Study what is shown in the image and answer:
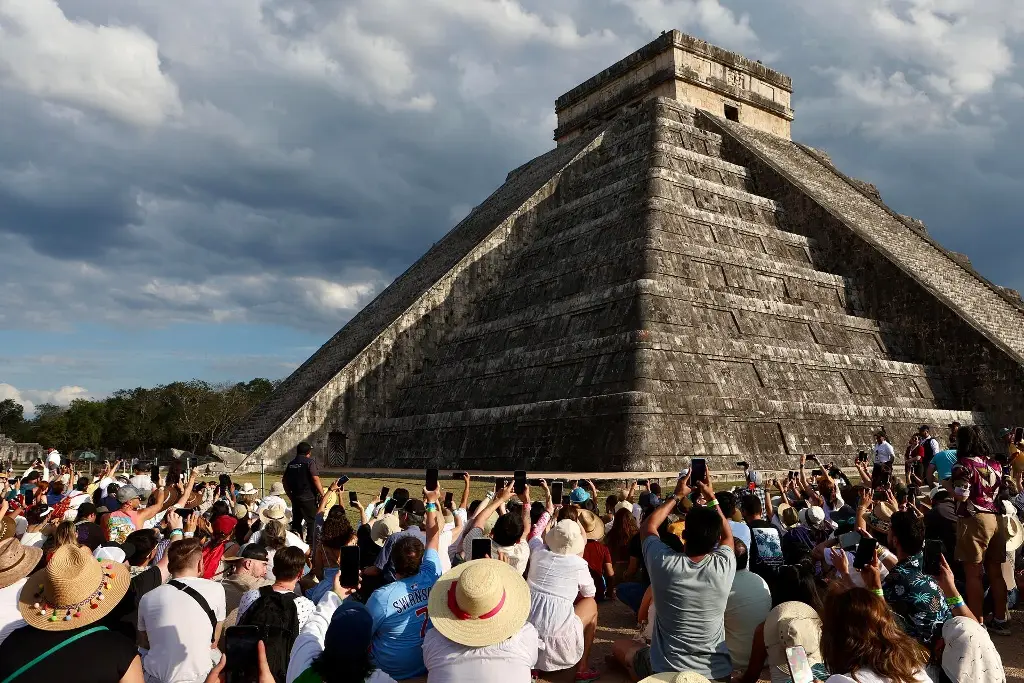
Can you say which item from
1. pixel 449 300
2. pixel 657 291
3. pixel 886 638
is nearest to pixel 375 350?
pixel 449 300

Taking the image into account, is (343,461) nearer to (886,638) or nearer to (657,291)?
(657,291)

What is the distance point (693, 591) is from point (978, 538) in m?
3.75

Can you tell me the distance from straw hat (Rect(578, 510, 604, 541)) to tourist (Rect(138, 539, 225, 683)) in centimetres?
419

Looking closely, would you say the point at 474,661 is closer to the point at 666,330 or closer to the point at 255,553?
the point at 255,553

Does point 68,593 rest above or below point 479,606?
above

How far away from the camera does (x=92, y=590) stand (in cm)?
384

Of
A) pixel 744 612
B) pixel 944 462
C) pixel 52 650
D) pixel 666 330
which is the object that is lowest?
pixel 744 612

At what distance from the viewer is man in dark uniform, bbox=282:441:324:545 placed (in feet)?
35.0

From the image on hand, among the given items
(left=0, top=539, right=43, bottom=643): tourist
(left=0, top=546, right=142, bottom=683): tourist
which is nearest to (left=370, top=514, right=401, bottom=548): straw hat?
(left=0, top=539, right=43, bottom=643): tourist

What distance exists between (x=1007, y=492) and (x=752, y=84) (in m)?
32.4

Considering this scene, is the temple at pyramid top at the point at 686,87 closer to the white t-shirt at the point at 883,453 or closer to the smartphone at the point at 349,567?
the white t-shirt at the point at 883,453

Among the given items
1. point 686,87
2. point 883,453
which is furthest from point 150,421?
point 883,453

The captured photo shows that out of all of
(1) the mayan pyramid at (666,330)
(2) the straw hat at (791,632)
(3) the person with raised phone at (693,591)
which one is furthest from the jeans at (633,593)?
(1) the mayan pyramid at (666,330)

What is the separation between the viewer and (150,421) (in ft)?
208
